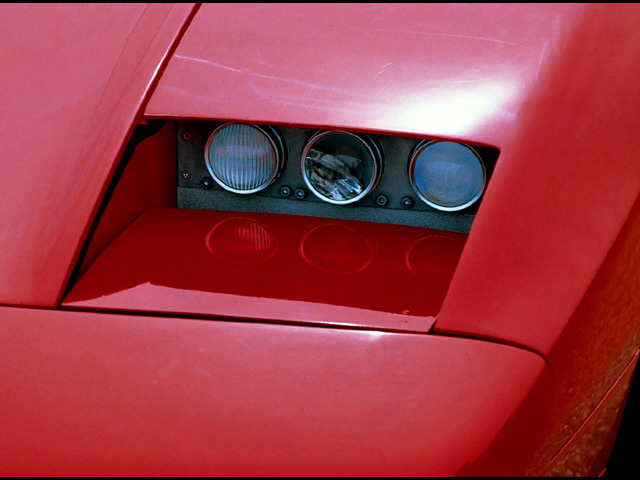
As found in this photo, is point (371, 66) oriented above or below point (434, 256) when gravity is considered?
above

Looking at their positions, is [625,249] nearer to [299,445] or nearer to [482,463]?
[482,463]

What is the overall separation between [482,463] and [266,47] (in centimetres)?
68

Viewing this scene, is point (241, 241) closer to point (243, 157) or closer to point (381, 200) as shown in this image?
point (243, 157)

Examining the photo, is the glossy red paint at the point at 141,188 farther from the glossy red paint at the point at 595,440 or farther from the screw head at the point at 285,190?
the glossy red paint at the point at 595,440

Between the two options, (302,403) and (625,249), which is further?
(625,249)

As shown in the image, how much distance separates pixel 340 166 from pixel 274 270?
0.68 feet

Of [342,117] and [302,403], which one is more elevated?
[342,117]

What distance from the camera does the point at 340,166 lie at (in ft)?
3.59

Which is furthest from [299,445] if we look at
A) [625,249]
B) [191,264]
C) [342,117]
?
[625,249]

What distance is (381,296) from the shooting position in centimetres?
98

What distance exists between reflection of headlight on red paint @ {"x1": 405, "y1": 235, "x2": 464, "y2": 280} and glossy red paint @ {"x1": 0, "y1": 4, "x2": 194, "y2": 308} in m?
0.49

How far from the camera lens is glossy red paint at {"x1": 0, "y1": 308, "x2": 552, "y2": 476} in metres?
0.85

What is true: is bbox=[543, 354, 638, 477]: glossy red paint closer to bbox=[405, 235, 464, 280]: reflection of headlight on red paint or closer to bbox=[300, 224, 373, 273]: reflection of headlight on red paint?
bbox=[405, 235, 464, 280]: reflection of headlight on red paint

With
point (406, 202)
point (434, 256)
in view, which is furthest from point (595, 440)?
point (406, 202)
